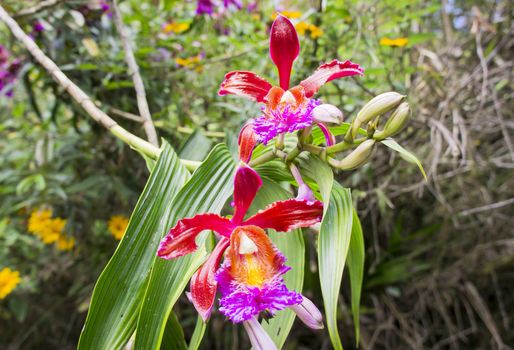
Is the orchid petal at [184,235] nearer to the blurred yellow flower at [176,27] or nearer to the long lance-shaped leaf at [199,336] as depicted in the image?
the long lance-shaped leaf at [199,336]

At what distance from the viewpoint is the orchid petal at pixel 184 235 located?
1.43 ft

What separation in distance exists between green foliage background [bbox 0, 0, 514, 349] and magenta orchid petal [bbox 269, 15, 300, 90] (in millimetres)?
318

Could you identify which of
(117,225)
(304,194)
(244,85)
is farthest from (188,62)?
(304,194)

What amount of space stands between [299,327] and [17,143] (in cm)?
102

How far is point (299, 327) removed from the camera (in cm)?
147

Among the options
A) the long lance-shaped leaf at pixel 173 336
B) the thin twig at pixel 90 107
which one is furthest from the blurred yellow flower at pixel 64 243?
the long lance-shaped leaf at pixel 173 336

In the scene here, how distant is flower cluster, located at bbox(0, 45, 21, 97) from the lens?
1.16 m

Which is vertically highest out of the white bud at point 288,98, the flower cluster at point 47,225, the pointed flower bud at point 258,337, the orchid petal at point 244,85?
the flower cluster at point 47,225

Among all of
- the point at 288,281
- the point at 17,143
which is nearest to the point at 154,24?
the point at 17,143

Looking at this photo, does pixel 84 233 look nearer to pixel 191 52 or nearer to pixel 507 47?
pixel 191 52

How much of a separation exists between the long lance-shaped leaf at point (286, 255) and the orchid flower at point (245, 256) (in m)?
0.07

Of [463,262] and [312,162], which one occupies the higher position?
[463,262]

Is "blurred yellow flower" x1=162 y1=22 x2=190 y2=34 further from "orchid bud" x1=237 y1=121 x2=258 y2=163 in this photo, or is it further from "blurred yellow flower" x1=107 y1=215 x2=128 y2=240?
"orchid bud" x1=237 y1=121 x2=258 y2=163

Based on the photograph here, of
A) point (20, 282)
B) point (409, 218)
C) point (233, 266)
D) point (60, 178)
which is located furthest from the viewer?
point (409, 218)
